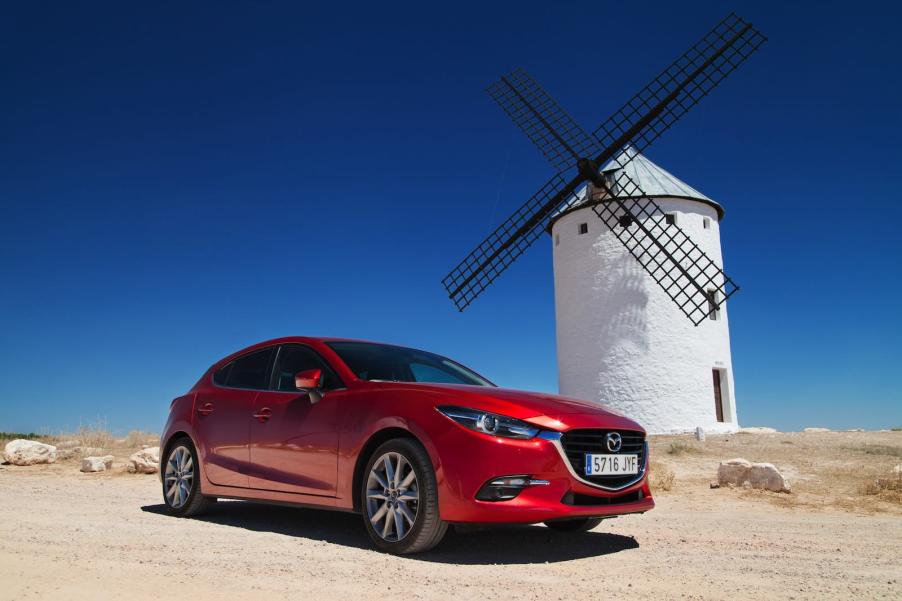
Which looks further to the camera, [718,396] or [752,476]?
[718,396]

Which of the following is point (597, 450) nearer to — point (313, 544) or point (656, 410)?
point (313, 544)

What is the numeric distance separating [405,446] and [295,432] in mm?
1301

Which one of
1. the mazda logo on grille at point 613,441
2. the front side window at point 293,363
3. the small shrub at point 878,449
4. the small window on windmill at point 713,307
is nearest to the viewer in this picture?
the mazda logo on grille at point 613,441

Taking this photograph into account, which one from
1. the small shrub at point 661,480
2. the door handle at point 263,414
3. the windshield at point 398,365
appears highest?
the windshield at point 398,365

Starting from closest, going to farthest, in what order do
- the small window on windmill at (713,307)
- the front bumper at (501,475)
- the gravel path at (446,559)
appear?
the gravel path at (446,559)
the front bumper at (501,475)
the small window on windmill at (713,307)

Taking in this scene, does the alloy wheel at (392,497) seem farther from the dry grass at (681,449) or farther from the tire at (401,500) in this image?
the dry grass at (681,449)

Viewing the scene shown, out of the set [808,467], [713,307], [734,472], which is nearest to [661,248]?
[713,307]

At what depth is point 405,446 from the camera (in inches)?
179

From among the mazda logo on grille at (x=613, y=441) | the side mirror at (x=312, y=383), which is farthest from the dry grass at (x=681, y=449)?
the side mirror at (x=312, y=383)

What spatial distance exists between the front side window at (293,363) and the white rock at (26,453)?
37.8 ft

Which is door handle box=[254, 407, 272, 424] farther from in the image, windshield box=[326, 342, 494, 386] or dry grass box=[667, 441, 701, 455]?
dry grass box=[667, 441, 701, 455]

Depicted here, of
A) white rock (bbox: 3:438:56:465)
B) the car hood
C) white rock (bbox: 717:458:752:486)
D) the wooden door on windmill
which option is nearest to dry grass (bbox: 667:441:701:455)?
white rock (bbox: 717:458:752:486)

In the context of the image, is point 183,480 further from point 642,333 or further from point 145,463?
Result: point 642,333

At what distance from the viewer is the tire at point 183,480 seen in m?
6.46
